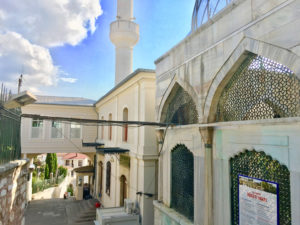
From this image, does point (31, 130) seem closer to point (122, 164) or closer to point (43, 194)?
point (43, 194)

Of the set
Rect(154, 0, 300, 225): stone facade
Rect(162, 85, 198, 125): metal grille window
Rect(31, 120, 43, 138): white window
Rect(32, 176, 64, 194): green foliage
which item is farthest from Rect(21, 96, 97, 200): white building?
Rect(154, 0, 300, 225): stone facade

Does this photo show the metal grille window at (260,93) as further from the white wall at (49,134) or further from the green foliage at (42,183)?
the green foliage at (42,183)

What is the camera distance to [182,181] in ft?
18.0

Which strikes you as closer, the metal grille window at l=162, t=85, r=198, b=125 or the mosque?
the mosque

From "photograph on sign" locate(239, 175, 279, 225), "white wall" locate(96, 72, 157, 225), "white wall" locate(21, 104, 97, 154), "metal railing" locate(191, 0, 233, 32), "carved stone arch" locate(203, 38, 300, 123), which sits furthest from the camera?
"white wall" locate(21, 104, 97, 154)

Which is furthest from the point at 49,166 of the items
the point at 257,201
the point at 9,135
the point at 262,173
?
the point at 262,173

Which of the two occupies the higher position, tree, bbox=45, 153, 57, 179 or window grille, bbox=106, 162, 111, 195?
window grille, bbox=106, 162, 111, 195

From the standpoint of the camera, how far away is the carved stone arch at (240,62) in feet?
9.40

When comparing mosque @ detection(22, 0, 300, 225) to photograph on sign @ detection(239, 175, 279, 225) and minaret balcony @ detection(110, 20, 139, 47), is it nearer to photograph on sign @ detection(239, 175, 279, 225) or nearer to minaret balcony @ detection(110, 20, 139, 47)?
photograph on sign @ detection(239, 175, 279, 225)

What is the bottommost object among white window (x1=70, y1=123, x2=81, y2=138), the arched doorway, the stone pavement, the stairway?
the stone pavement

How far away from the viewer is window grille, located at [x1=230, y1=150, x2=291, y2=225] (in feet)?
9.82

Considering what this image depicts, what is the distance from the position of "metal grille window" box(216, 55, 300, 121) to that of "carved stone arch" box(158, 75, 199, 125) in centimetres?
78

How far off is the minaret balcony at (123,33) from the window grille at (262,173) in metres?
15.4

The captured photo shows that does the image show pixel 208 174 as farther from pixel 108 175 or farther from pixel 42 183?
pixel 42 183
